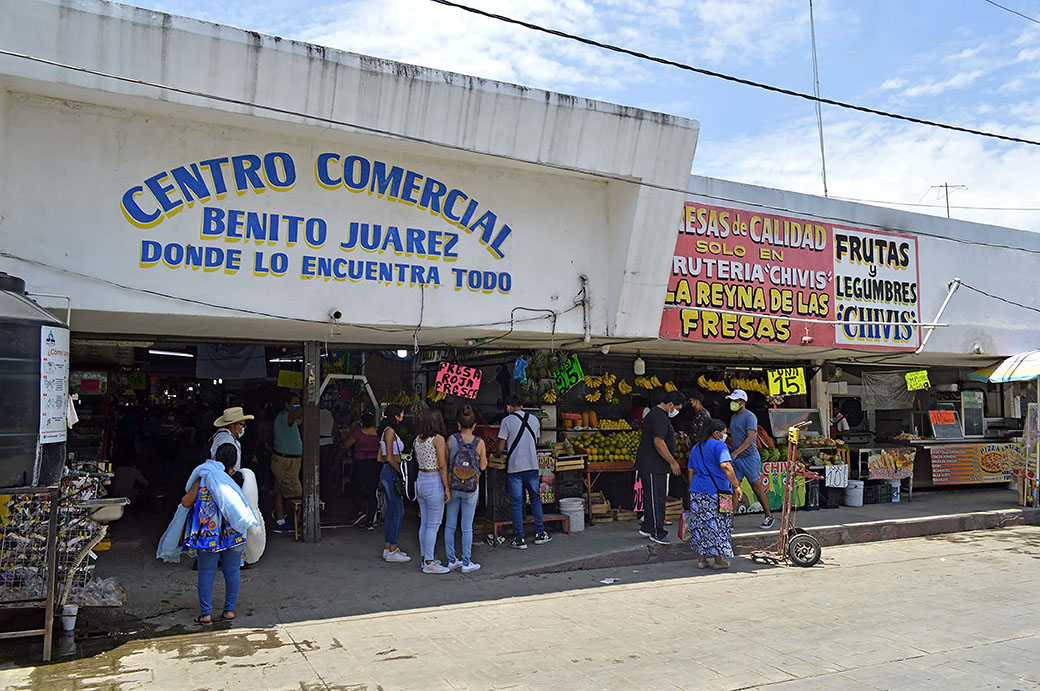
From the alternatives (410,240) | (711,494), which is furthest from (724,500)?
(410,240)

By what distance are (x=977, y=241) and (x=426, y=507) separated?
11.7 metres

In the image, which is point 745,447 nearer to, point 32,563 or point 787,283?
point 787,283

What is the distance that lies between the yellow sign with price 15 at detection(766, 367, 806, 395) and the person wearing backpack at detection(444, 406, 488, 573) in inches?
210

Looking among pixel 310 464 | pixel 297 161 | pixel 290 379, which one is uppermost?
pixel 297 161

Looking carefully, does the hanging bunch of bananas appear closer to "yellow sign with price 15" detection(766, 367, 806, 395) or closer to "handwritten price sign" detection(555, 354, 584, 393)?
"yellow sign with price 15" detection(766, 367, 806, 395)

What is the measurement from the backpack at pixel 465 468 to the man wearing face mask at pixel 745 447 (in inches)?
163

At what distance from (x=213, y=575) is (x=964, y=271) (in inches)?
523

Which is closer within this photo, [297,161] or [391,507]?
[297,161]


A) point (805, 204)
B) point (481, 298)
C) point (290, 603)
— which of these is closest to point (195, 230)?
point (481, 298)

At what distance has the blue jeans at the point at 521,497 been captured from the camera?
9.75 meters

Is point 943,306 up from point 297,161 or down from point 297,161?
down

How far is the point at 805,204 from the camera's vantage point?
12367mm

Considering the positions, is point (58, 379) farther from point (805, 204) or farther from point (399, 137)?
point (805, 204)

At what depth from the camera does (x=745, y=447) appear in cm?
1078
